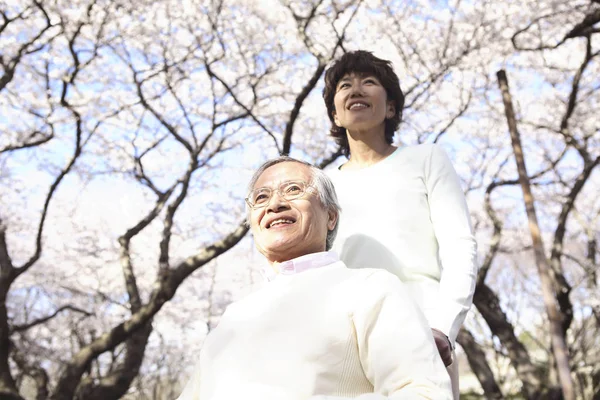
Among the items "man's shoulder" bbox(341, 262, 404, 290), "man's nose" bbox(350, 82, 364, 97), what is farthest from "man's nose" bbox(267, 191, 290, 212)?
"man's nose" bbox(350, 82, 364, 97)

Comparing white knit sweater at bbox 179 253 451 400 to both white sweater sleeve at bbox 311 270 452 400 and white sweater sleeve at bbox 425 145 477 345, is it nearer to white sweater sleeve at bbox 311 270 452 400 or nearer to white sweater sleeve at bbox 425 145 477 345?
white sweater sleeve at bbox 311 270 452 400

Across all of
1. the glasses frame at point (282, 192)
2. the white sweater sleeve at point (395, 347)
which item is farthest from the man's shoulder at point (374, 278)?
the glasses frame at point (282, 192)

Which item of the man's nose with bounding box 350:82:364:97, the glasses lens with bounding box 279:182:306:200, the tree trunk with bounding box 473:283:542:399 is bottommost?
the tree trunk with bounding box 473:283:542:399

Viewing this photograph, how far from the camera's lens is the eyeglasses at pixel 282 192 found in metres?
1.47

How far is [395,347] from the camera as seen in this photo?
1.06 m

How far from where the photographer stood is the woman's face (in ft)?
6.22

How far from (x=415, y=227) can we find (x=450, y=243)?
0.12 m

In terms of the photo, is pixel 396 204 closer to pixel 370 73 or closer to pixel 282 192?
pixel 282 192

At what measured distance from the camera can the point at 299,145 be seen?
37.2 ft

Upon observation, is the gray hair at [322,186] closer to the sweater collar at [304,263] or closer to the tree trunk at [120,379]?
the sweater collar at [304,263]

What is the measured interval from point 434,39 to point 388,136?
27.3ft

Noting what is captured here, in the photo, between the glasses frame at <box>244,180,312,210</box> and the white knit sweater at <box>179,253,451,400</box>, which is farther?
the glasses frame at <box>244,180,312,210</box>

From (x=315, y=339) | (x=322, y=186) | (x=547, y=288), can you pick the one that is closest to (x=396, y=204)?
(x=322, y=186)

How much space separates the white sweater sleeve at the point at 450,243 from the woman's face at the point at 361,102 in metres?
0.23
